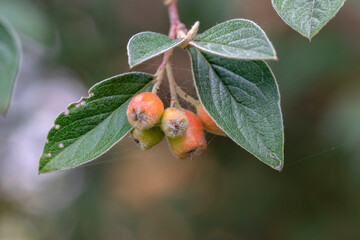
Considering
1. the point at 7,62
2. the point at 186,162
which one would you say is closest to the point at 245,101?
the point at 7,62

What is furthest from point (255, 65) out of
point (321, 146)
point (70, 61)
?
point (70, 61)

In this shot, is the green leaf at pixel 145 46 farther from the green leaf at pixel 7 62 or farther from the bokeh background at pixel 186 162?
the bokeh background at pixel 186 162

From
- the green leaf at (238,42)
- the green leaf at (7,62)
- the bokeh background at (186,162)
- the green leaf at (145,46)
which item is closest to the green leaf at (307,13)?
the green leaf at (238,42)

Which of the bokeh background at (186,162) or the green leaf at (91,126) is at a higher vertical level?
the green leaf at (91,126)

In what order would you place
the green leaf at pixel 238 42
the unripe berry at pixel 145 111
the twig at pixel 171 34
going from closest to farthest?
1. the green leaf at pixel 238 42
2. the unripe berry at pixel 145 111
3. the twig at pixel 171 34

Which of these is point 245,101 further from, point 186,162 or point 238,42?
point 186,162

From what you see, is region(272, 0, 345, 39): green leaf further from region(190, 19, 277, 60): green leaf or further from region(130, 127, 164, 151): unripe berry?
region(130, 127, 164, 151): unripe berry

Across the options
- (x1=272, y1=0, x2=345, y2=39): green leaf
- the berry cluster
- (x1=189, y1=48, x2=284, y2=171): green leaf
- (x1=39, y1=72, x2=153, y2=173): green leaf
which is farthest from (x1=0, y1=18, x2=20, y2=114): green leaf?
(x1=272, y1=0, x2=345, y2=39): green leaf
